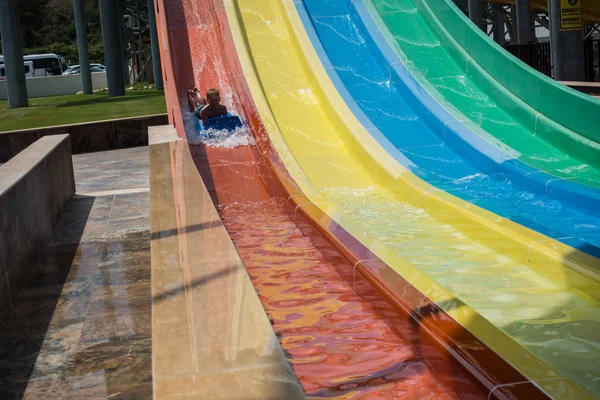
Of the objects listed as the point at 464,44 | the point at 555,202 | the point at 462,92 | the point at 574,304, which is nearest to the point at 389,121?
the point at 462,92

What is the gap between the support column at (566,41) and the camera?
12.8 metres

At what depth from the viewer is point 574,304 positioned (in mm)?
4613

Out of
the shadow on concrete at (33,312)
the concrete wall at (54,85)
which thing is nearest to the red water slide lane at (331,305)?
the shadow on concrete at (33,312)

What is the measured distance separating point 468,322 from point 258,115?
18.5ft

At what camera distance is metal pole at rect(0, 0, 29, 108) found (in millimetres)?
19281

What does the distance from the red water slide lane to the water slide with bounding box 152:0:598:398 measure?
0.04 ft

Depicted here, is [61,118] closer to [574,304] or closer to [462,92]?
[462,92]

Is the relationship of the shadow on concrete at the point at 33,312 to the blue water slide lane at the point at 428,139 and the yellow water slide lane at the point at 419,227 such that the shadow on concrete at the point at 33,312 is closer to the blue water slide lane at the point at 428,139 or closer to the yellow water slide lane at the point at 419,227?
the yellow water slide lane at the point at 419,227

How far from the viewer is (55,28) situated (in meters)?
58.9

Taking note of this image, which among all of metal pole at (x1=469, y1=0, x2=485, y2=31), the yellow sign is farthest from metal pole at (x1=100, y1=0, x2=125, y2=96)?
the yellow sign

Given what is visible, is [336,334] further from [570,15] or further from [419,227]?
[570,15]

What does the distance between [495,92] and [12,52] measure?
13758 mm

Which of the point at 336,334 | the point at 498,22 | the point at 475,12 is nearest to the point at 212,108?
the point at 336,334

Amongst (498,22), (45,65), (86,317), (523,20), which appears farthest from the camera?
(45,65)
